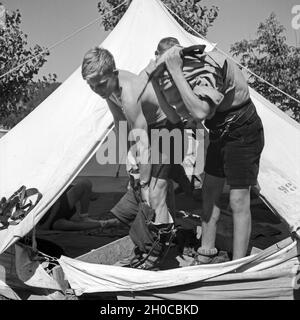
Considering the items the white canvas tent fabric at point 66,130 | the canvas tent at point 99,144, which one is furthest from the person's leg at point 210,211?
the white canvas tent fabric at point 66,130

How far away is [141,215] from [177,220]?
1.26m

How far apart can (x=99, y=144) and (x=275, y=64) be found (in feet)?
17.3

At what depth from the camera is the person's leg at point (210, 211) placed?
331 centimetres

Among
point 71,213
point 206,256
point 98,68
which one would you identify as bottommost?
point 206,256

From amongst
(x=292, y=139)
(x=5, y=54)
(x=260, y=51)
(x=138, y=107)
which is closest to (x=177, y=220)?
(x=292, y=139)

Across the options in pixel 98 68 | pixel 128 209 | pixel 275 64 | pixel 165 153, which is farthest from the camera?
pixel 275 64

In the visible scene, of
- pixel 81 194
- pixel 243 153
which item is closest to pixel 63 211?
pixel 81 194

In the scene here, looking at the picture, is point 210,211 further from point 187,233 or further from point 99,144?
point 99,144

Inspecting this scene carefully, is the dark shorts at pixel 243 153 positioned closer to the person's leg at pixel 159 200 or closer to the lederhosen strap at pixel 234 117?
the lederhosen strap at pixel 234 117

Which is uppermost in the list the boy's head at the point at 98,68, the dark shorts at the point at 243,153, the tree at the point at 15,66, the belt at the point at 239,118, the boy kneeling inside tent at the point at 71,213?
the tree at the point at 15,66

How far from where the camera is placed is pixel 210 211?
11.0 ft

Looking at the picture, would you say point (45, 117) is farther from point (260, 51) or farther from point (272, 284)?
point (260, 51)

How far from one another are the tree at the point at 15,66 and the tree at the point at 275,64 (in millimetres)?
3447
